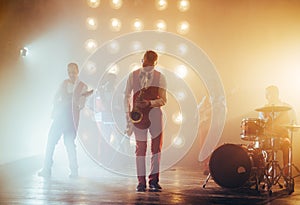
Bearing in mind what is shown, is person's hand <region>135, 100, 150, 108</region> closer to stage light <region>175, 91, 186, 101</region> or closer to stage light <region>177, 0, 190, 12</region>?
stage light <region>177, 0, 190, 12</region>

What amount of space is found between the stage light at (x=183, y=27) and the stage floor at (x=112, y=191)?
3869 mm

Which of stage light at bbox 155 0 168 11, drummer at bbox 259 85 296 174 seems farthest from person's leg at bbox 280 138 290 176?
stage light at bbox 155 0 168 11

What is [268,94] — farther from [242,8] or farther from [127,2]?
[127,2]

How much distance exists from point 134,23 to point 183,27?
1141 millimetres

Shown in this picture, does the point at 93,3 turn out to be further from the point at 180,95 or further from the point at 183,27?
the point at 180,95

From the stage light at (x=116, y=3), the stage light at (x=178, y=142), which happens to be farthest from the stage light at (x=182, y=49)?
the stage light at (x=178, y=142)

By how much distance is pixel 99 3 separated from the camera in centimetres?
883

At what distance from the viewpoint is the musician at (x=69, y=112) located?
19.1 feet

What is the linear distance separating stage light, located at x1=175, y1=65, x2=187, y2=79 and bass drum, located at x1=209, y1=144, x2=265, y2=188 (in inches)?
178

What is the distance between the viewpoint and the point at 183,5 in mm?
8859

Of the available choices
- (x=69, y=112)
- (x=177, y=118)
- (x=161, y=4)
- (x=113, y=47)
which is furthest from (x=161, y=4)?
(x=69, y=112)

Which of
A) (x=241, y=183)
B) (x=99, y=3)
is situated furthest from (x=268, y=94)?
(x=99, y=3)

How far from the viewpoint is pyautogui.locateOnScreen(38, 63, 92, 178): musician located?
5.81 m

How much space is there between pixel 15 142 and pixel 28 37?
6.94ft
